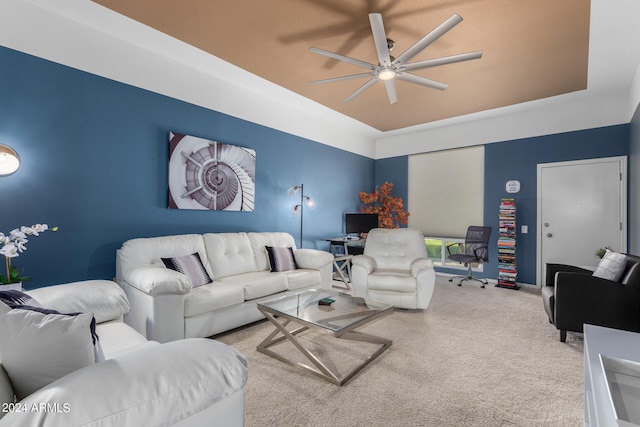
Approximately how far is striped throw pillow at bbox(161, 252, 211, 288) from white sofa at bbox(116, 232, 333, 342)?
8 centimetres

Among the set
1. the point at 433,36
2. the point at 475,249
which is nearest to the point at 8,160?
the point at 433,36

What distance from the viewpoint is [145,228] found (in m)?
3.29

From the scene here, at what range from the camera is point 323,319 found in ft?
7.54

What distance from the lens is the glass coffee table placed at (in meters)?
2.13

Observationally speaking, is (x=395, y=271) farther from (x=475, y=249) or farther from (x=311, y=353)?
(x=475, y=249)

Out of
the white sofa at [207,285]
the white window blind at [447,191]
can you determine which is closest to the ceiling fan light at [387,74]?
the white sofa at [207,285]

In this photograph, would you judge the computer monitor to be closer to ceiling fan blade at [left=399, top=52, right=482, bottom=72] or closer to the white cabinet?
ceiling fan blade at [left=399, top=52, right=482, bottom=72]

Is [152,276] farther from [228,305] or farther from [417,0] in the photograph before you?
[417,0]

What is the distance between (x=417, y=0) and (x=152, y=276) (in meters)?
3.11

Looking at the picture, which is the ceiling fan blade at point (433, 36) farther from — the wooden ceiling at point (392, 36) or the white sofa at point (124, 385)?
the white sofa at point (124, 385)

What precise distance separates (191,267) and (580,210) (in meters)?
5.65

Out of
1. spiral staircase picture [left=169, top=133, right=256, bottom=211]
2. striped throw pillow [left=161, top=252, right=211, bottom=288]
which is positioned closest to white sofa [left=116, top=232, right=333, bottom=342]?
striped throw pillow [left=161, top=252, right=211, bottom=288]

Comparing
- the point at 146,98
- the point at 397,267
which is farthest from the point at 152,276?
the point at 397,267

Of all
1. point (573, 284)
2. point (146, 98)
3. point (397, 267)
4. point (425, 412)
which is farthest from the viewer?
point (397, 267)
